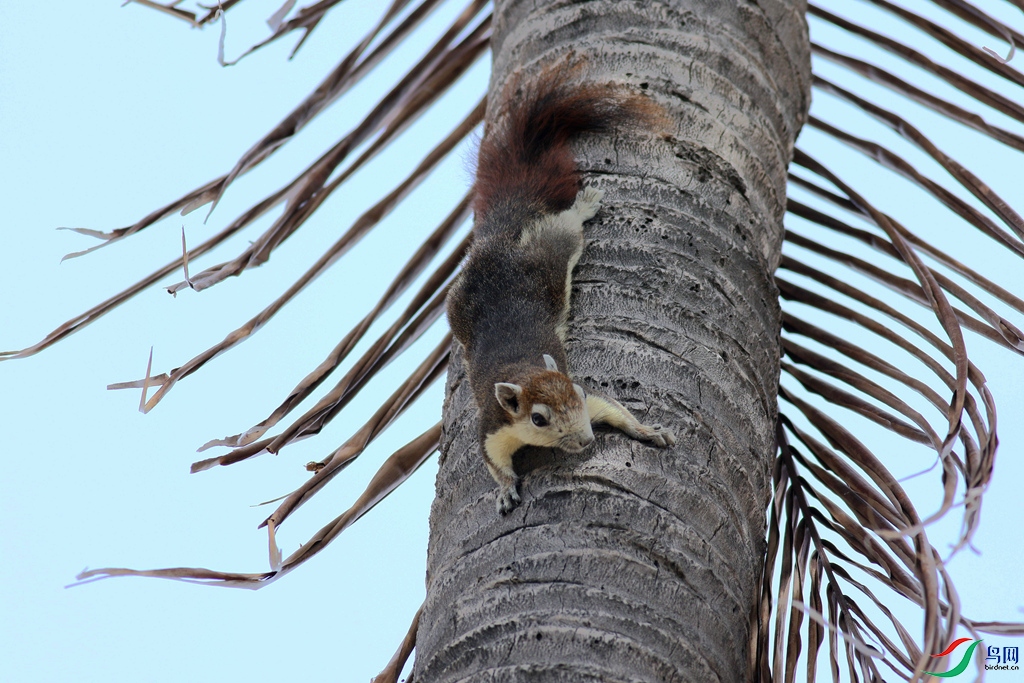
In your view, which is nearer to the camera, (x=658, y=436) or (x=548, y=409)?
(x=658, y=436)

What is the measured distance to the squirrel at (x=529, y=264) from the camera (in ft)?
7.59

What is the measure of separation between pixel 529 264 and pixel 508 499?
3.22 feet

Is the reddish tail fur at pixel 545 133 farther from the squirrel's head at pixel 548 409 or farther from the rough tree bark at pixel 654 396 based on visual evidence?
the squirrel's head at pixel 548 409

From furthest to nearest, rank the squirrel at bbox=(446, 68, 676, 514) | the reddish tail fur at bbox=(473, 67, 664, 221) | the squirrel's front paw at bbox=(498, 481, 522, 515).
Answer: the reddish tail fur at bbox=(473, 67, 664, 221), the squirrel at bbox=(446, 68, 676, 514), the squirrel's front paw at bbox=(498, 481, 522, 515)

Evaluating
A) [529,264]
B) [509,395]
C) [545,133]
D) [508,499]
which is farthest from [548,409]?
[545,133]

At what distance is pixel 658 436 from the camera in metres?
1.94

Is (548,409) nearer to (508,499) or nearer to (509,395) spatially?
(509,395)

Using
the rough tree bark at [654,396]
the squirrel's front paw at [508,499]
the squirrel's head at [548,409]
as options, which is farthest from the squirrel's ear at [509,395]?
the squirrel's front paw at [508,499]

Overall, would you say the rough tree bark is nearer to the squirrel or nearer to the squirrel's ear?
the squirrel

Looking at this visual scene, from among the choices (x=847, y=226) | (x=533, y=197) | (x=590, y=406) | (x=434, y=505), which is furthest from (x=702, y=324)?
(x=847, y=226)

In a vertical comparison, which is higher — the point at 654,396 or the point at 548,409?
the point at 548,409

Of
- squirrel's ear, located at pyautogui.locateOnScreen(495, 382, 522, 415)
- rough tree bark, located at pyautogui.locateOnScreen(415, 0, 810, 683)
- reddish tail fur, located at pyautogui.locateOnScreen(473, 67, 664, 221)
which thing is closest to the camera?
rough tree bark, located at pyautogui.locateOnScreen(415, 0, 810, 683)

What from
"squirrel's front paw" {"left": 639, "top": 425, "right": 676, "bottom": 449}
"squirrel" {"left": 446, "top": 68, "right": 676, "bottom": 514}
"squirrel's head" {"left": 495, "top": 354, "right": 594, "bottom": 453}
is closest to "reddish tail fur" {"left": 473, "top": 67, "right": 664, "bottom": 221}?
"squirrel" {"left": 446, "top": 68, "right": 676, "bottom": 514}

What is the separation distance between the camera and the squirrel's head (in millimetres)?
2064
